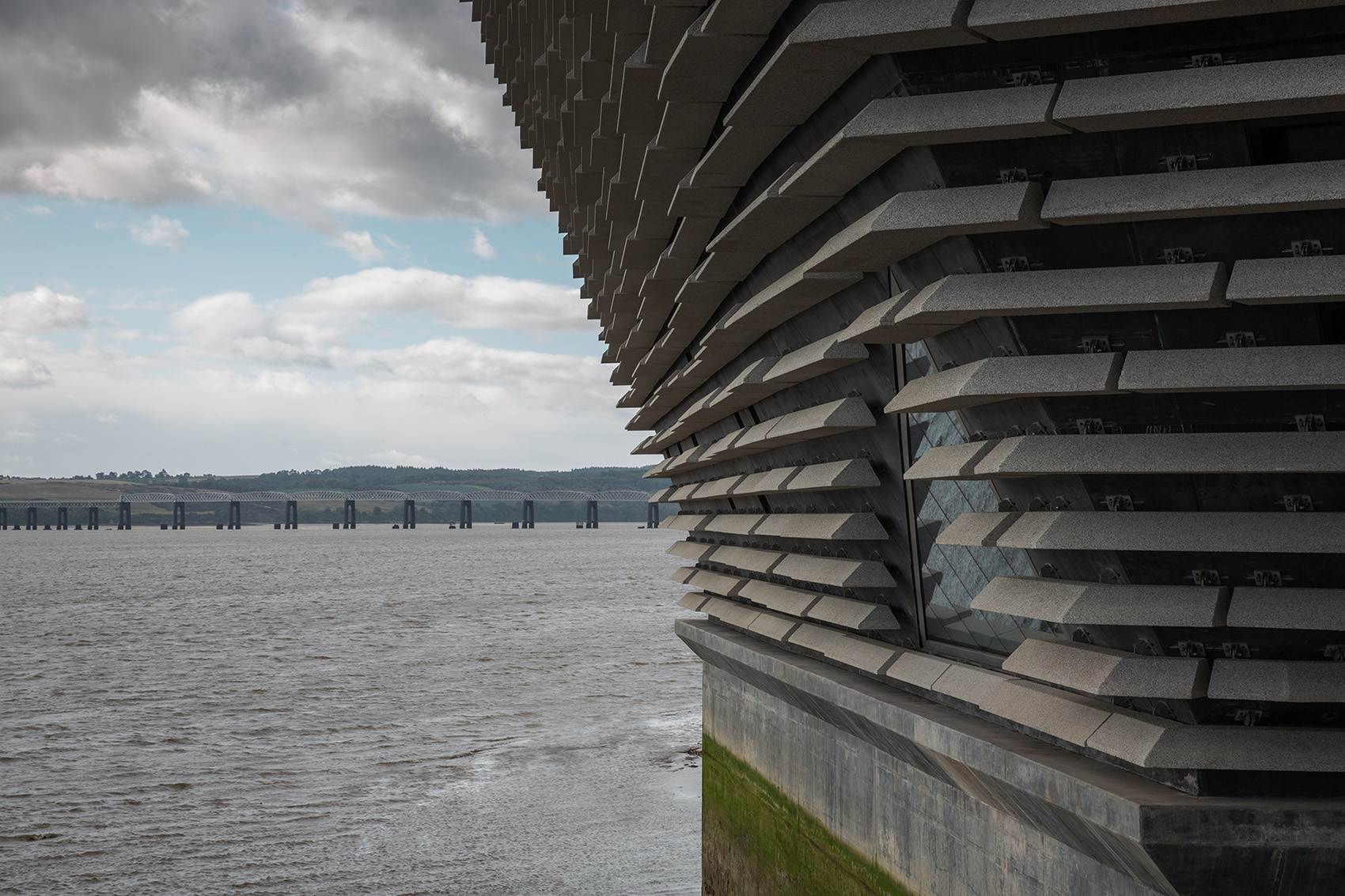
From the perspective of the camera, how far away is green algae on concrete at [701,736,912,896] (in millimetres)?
9375

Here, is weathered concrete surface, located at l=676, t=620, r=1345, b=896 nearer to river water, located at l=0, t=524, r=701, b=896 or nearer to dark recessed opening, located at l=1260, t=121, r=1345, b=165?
dark recessed opening, located at l=1260, t=121, r=1345, b=165

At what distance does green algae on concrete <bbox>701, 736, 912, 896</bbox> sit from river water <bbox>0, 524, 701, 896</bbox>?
9.56 feet

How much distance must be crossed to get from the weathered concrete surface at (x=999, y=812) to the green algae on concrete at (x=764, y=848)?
0.54 ft

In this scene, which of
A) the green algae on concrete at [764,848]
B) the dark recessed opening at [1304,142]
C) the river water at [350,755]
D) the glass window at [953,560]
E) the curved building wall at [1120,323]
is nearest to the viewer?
the curved building wall at [1120,323]

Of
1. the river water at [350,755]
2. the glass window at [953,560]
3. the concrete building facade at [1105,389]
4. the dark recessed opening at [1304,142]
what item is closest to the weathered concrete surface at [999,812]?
the concrete building facade at [1105,389]

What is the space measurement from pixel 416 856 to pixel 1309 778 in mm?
16276

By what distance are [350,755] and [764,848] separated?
17424 millimetres

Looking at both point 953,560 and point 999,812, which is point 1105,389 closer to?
point 999,812

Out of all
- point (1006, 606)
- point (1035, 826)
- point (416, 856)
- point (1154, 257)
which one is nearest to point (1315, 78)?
point (1154, 257)

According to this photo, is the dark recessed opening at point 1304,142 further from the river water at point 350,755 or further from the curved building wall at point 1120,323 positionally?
the river water at point 350,755

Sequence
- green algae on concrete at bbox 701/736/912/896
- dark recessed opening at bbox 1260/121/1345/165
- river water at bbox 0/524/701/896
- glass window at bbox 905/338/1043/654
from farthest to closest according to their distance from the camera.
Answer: river water at bbox 0/524/701/896 → green algae on concrete at bbox 701/736/912/896 → glass window at bbox 905/338/1043/654 → dark recessed opening at bbox 1260/121/1345/165

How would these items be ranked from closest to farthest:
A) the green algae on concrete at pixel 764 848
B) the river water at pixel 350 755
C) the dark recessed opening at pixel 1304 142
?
the dark recessed opening at pixel 1304 142
the green algae on concrete at pixel 764 848
the river water at pixel 350 755

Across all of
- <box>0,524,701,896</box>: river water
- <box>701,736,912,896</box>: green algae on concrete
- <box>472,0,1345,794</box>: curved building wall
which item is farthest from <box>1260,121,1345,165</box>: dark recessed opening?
<box>0,524,701,896</box>: river water

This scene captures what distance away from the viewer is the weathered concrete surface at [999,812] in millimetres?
5129
